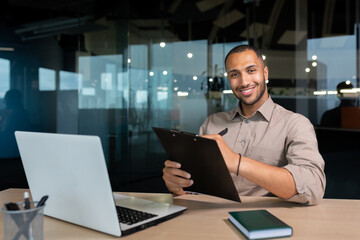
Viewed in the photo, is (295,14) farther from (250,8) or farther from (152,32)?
(152,32)

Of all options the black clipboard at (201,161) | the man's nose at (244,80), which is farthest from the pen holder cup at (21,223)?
the man's nose at (244,80)

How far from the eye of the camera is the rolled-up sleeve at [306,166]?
139 cm

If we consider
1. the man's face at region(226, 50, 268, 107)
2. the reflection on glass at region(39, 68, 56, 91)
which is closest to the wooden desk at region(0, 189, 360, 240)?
the man's face at region(226, 50, 268, 107)

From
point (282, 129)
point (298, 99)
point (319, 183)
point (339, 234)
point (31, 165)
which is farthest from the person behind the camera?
point (298, 99)

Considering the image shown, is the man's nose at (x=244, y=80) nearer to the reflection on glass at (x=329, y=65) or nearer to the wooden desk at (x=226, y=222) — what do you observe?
the wooden desk at (x=226, y=222)

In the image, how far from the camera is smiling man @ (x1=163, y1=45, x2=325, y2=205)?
4.48 feet

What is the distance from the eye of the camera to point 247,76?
6.23 feet

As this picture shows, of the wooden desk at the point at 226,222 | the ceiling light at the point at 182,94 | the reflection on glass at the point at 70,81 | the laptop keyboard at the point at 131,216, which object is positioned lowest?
the wooden desk at the point at 226,222

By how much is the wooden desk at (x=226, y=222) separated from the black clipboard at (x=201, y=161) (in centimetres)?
9

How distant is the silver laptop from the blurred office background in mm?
3510

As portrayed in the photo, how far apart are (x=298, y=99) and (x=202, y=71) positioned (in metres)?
1.36

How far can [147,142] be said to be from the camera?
488 cm

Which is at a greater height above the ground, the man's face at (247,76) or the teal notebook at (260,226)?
the man's face at (247,76)

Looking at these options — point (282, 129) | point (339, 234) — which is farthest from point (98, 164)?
point (282, 129)
